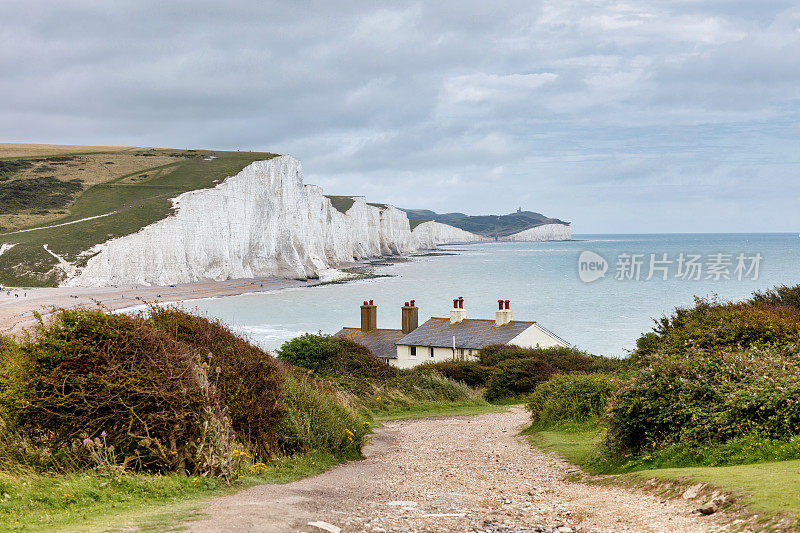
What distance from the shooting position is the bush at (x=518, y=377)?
2689cm

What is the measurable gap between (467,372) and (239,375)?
62.7 feet

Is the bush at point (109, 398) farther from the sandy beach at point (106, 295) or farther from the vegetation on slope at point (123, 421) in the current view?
the sandy beach at point (106, 295)

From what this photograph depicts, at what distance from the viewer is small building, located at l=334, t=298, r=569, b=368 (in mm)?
34656

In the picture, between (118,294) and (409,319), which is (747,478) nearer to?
(409,319)

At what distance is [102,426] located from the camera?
30.5 feet

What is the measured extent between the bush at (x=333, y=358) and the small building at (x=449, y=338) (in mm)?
5970

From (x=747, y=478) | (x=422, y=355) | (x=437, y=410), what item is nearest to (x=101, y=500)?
(x=747, y=478)

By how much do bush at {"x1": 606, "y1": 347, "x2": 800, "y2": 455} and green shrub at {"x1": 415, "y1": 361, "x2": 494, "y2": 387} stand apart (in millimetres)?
16672

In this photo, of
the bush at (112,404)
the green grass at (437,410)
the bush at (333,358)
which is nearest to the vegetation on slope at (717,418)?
the bush at (112,404)

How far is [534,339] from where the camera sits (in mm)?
Result: 36031

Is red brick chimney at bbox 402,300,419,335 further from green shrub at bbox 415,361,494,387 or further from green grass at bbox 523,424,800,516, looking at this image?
green grass at bbox 523,424,800,516

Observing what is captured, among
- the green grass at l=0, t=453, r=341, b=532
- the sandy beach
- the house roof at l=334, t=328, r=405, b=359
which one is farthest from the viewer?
the sandy beach

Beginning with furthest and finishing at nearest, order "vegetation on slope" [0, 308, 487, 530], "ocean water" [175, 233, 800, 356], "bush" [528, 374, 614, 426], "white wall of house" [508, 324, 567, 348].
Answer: "ocean water" [175, 233, 800, 356] → "white wall of house" [508, 324, 567, 348] → "bush" [528, 374, 614, 426] → "vegetation on slope" [0, 308, 487, 530]

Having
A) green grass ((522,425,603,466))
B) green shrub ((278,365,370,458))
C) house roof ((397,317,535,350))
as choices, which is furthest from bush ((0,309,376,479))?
house roof ((397,317,535,350))
